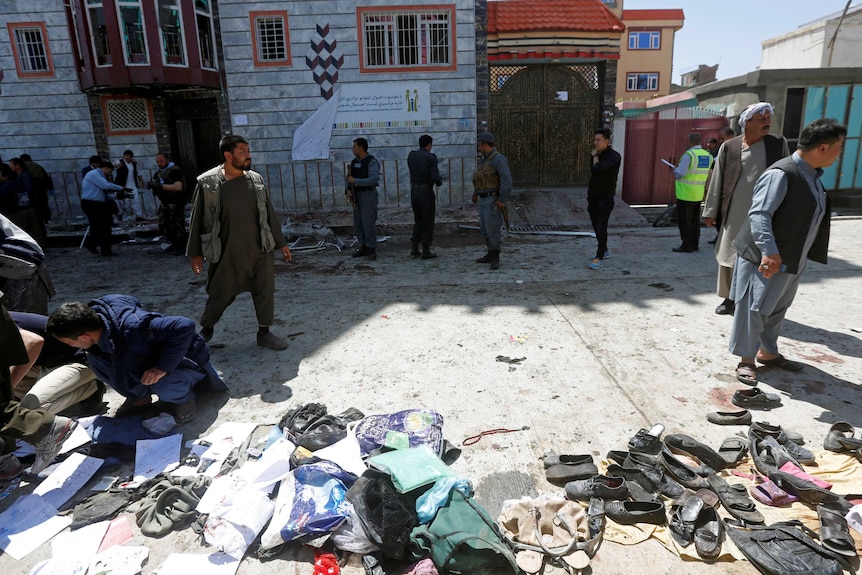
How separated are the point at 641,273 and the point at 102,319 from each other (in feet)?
19.2

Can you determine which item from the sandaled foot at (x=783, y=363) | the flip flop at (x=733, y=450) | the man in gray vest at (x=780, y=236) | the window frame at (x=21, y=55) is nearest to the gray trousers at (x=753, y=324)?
the man in gray vest at (x=780, y=236)

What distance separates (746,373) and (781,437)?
79 cm

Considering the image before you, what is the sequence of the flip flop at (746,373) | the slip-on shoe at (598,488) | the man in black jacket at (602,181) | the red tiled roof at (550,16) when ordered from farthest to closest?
the red tiled roof at (550,16)
the man in black jacket at (602,181)
the flip flop at (746,373)
the slip-on shoe at (598,488)

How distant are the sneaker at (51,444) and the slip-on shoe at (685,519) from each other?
3383mm

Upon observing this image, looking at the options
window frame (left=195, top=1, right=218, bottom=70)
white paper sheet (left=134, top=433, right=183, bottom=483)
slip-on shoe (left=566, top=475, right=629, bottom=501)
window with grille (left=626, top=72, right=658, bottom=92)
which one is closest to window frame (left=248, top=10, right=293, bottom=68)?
window frame (left=195, top=1, right=218, bottom=70)

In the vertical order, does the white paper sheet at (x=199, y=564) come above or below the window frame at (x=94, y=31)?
below

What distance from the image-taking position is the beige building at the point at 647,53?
1457 inches

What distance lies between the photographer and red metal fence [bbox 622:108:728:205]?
11695 mm

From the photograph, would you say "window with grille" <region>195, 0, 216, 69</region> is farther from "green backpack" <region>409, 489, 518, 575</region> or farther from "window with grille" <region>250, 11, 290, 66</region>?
"green backpack" <region>409, 489, 518, 575</region>

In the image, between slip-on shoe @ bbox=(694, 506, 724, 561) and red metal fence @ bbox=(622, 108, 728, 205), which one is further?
red metal fence @ bbox=(622, 108, 728, 205)

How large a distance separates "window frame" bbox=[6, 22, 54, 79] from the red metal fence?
1323 centimetres

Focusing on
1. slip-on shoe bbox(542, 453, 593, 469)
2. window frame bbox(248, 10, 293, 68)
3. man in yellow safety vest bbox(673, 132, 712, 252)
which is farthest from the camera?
window frame bbox(248, 10, 293, 68)

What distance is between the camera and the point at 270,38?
11492 millimetres

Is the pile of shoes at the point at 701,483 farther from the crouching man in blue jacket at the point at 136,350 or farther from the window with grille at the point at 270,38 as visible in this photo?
the window with grille at the point at 270,38
